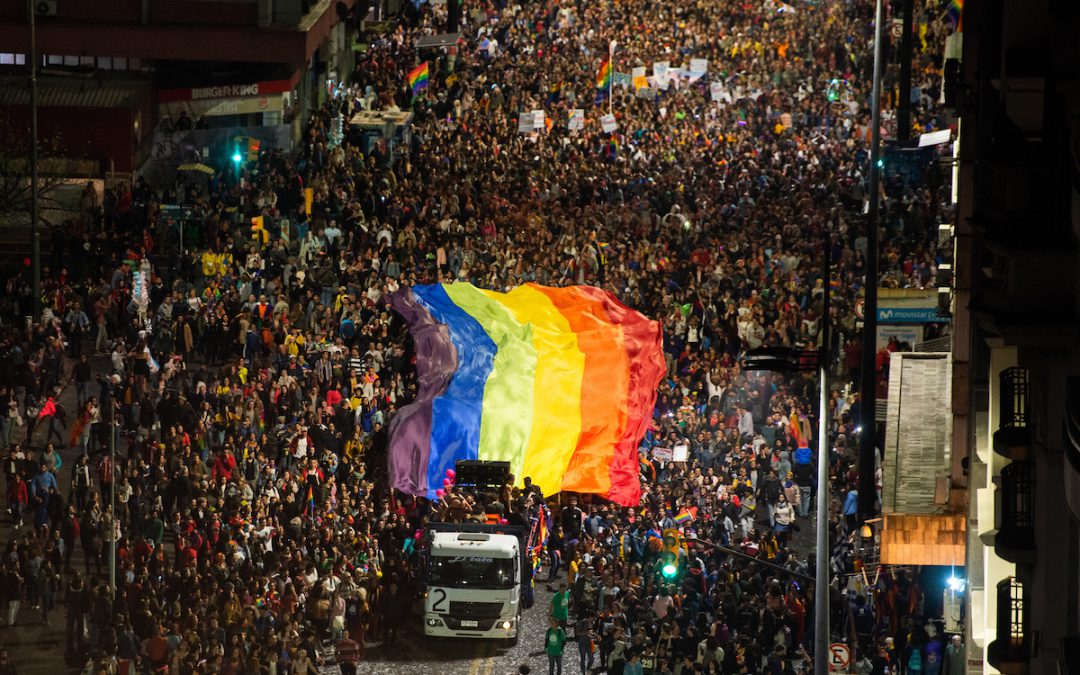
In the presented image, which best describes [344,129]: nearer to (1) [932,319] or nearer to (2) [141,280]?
(2) [141,280]

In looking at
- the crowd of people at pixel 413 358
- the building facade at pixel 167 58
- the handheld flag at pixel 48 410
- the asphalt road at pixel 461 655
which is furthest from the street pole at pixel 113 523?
the building facade at pixel 167 58

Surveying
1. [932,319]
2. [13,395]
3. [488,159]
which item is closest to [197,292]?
[13,395]

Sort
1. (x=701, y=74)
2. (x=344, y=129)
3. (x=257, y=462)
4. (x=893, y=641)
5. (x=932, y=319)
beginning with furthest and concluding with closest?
(x=701, y=74)
(x=344, y=129)
(x=932, y=319)
(x=257, y=462)
(x=893, y=641)

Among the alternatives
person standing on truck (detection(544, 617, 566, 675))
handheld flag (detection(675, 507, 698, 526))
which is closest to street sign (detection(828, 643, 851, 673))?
person standing on truck (detection(544, 617, 566, 675))

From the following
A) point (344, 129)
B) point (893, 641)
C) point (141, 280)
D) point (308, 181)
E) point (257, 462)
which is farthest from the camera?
point (344, 129)

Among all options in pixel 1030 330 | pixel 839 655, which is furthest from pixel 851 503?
pixel 1030 330

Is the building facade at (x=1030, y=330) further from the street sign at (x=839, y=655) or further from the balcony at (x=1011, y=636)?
the street sign at (x=839, y=655)

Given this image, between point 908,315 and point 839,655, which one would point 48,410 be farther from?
point 839,655
